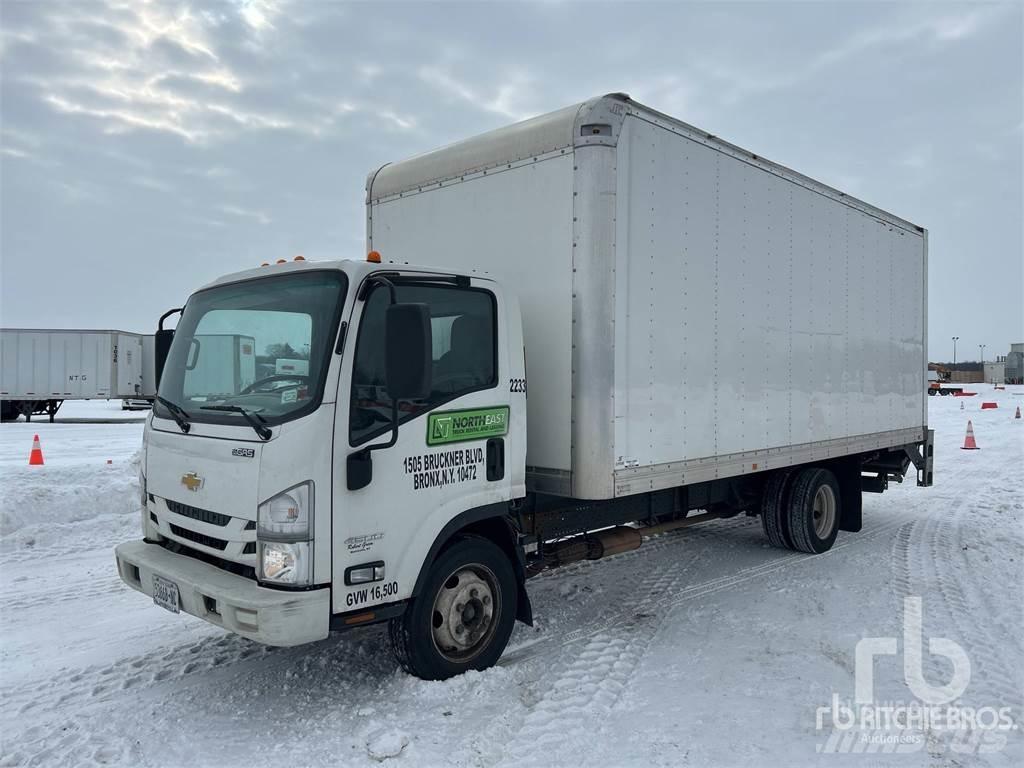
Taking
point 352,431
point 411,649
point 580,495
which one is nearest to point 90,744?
point 411,649

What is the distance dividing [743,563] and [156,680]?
5683 millimetres

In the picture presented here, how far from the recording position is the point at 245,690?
4543 millimetres

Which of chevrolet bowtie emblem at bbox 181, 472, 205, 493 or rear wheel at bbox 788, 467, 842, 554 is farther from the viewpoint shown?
rear wheel at bbox 788, 467, 842, 554

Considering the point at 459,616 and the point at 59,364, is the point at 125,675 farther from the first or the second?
the point at 59,364

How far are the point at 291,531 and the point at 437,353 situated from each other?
137 cm

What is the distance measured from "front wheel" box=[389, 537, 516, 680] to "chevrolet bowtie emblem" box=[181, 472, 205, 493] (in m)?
1.39

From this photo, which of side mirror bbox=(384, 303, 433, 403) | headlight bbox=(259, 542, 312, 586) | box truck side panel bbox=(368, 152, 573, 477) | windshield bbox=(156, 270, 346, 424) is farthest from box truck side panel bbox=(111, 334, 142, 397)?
side mirror bbox=(384, 303, 433, 403)

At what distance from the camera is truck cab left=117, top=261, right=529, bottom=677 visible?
150 inches

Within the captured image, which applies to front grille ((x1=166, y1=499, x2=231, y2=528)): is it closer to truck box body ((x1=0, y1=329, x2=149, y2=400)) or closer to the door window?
the door window

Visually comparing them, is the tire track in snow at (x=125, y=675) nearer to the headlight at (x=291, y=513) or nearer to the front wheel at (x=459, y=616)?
the front wheel at (x=459, y=616)

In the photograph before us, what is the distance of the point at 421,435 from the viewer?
4316 mm

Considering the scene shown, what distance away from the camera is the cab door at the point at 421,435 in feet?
13.1

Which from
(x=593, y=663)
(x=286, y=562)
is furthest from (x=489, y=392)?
(x=593, y=663)

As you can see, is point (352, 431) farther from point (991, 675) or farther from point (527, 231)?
point (991, 675)
